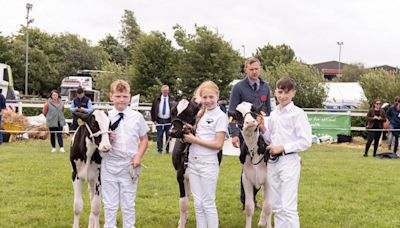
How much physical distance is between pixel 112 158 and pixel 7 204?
10.8ft

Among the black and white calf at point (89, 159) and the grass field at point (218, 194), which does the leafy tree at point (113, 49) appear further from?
the black and white calf at point (89, 159)

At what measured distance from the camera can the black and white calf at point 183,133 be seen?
207 inches

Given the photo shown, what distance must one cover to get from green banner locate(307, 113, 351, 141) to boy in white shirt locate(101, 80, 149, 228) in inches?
621

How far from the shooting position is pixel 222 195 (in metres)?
8.27

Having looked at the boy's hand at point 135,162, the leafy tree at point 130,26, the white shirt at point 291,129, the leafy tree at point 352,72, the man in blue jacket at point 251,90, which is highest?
the leafy tree at point 130,26

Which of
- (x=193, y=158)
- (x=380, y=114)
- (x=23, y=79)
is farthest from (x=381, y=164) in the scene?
(x=23, y=79)

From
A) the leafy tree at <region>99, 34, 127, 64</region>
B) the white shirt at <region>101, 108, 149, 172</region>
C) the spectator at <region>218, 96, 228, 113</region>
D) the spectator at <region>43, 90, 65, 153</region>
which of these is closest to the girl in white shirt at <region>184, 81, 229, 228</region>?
the white shirt at <region>101, 108, 149, 172</region>

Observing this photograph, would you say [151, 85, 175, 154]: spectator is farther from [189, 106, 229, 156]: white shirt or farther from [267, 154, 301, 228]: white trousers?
[267, 154, 301, 228]: white trousers

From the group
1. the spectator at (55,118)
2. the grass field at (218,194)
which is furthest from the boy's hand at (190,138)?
the spectator at (55,118)

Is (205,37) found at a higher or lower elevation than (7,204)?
higher

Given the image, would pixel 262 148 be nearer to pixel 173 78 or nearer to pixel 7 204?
pixel 7 204

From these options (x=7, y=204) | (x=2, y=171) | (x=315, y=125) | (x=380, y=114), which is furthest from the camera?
(x=315, y=125)

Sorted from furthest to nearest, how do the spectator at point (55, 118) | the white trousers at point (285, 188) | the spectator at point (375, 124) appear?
the spectator at point (375, 124)
the spectator at point (55, 118)
the white trousers at point (285, 188)

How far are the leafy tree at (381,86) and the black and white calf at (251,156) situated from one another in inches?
967
